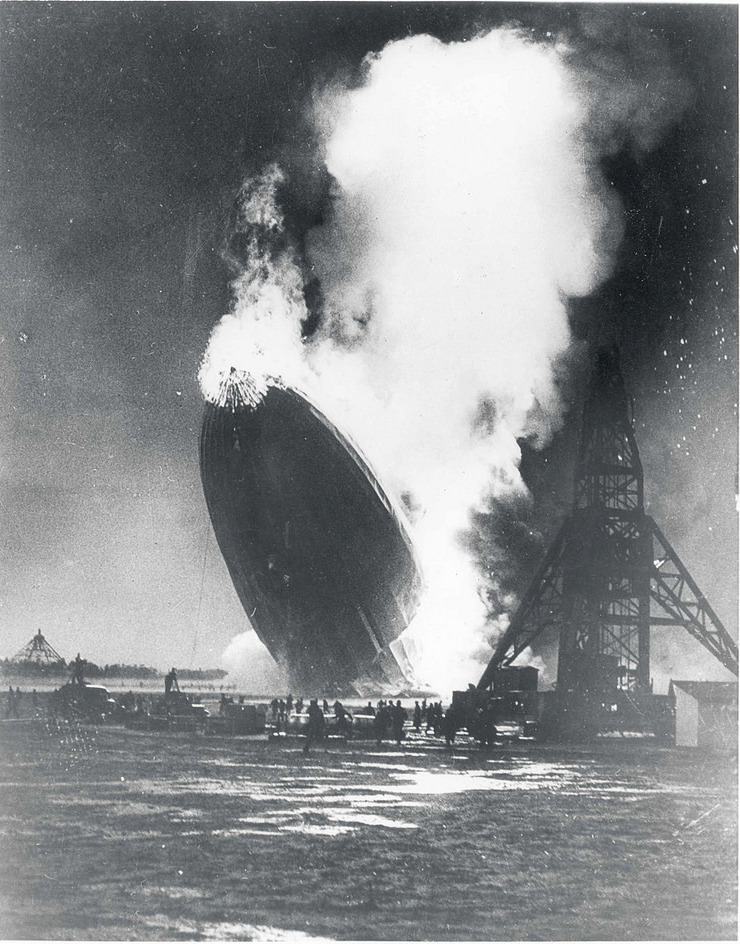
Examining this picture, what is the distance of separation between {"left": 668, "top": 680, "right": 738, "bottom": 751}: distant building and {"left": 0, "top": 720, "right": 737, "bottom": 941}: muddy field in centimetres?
32

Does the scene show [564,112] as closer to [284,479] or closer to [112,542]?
[112,542]

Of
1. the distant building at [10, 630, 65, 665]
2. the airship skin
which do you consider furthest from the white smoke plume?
the distant building at [10, 630, 65, 665]

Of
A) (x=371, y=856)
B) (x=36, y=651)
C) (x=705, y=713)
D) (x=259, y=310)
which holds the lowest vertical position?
(x=371, y=856)

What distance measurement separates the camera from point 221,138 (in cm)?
1077

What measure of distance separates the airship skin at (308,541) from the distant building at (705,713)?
3.79 meters

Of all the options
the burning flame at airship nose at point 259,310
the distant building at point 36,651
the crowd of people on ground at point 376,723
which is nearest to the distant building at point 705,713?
the crowd of people on ground at point 376,723

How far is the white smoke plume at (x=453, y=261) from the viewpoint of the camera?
10.5 m

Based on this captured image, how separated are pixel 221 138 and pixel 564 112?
4019 mm

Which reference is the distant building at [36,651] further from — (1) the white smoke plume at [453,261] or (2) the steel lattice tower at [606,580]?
(2) the steel lattice tower at [606,580]

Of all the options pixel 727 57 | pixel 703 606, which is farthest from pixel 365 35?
pixel 703 606

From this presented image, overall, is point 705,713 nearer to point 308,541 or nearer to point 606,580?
point 606,580

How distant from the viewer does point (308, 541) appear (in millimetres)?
16875

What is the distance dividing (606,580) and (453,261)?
4.81 metres

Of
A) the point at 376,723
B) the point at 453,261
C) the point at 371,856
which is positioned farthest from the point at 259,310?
the point at 376,723
